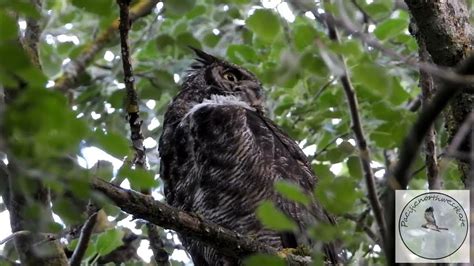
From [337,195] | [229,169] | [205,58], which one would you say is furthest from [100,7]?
[205,58]

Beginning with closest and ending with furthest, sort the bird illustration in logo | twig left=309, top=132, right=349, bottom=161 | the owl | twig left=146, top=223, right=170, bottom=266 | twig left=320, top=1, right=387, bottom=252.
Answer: twig left=320, top=1, right=387, bottom=252
the bird illustration in logo
twig left=146, top=223, right=170, bottom=266
the owl
twig left=309, top=132, right=349, bottom=161

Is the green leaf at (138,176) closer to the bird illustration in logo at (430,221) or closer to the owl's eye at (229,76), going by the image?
the bird illustration in logo at (430,221)

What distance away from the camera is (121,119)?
4.43 m

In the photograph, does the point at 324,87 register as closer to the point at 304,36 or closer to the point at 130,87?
the point at 130,87

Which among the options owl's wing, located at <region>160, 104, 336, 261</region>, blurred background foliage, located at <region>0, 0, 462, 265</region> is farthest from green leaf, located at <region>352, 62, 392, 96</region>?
owl's wing, located at <region>160, 104, 336, 261</region>

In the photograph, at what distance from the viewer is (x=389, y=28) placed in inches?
152

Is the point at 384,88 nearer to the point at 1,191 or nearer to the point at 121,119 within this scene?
the point at 1,191

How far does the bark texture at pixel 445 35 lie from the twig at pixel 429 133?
74mm

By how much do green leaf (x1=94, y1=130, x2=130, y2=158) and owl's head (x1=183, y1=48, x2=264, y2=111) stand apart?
9.56ft

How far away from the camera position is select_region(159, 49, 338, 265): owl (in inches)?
134

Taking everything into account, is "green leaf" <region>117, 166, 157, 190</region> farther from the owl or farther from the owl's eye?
the owl's eye

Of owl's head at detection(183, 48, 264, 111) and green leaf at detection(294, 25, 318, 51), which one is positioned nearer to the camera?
green leaf at detection(294, 25, 318, 51)

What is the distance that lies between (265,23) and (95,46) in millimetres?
2930

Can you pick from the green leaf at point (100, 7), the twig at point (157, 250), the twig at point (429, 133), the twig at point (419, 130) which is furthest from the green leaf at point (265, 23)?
the twig at point (157, 250)
